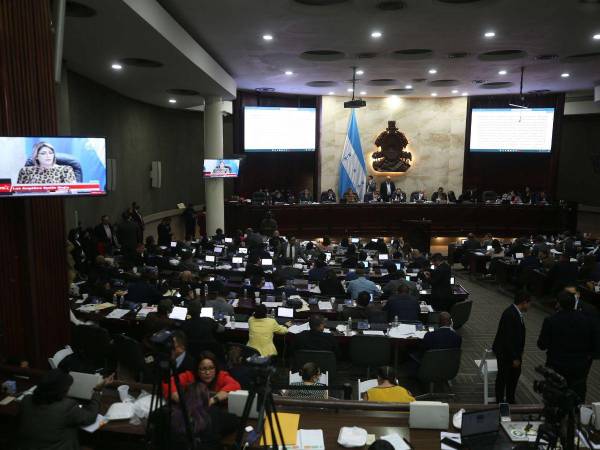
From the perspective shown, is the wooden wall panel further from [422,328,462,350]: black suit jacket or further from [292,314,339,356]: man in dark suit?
[422,328,462,350]: black suit jacket

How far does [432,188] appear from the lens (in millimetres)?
21375

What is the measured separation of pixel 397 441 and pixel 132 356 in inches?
141

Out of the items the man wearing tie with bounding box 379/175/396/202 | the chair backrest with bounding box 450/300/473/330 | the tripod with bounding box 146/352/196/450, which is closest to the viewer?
the tripod with bounding box 146/352/196/450

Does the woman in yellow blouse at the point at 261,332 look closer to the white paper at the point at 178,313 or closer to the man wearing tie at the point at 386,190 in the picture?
the white paper at the point at 178,313

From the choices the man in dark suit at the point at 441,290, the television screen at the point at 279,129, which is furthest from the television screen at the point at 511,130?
the man in dark suit at the point at 441,290

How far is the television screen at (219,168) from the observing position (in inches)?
607

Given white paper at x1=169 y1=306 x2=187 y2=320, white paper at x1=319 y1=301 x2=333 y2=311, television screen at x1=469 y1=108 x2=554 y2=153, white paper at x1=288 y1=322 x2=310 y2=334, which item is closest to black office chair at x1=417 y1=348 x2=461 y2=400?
white paper at x1=288 y1=322 x2=310 y2=334

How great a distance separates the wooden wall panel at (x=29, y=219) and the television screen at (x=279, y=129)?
13.9 m

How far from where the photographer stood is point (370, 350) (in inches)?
265

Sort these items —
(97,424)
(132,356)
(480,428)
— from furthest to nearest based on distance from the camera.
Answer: (132,356)
(97,424)
(480,428)

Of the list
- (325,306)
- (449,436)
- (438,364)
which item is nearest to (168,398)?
(449,436)

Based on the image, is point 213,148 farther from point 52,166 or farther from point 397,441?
point 397,441

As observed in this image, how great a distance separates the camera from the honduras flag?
20.7 m

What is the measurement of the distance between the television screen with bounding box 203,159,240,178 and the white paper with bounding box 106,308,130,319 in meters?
8.07
